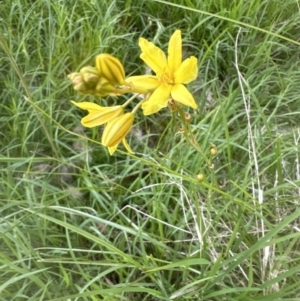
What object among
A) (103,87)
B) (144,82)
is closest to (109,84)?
(103,87)

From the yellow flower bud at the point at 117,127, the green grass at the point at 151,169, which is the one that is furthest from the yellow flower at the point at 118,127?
the green grass at the point at 151,169

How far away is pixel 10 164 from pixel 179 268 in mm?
547

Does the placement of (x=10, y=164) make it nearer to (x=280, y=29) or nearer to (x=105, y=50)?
(x=105, y=50)

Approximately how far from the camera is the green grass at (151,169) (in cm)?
119

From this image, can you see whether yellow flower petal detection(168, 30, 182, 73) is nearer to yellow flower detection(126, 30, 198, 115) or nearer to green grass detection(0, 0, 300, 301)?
yellow flower detection(126, 30, 198, 115)

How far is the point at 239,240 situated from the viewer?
118 cm

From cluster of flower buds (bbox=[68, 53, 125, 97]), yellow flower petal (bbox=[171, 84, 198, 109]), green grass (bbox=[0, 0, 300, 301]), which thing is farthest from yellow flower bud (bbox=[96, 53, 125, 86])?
green grass (bbox=[0, 0, 300, 301])

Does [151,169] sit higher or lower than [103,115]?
lower

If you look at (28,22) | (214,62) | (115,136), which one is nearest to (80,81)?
(115,136)

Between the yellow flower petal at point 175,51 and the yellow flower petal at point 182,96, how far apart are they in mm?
47

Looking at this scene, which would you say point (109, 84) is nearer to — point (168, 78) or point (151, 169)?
point (168, 78)

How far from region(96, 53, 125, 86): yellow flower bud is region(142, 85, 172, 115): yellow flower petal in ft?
0.25

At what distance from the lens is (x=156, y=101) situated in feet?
2.66

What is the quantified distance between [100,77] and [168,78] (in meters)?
0.15
